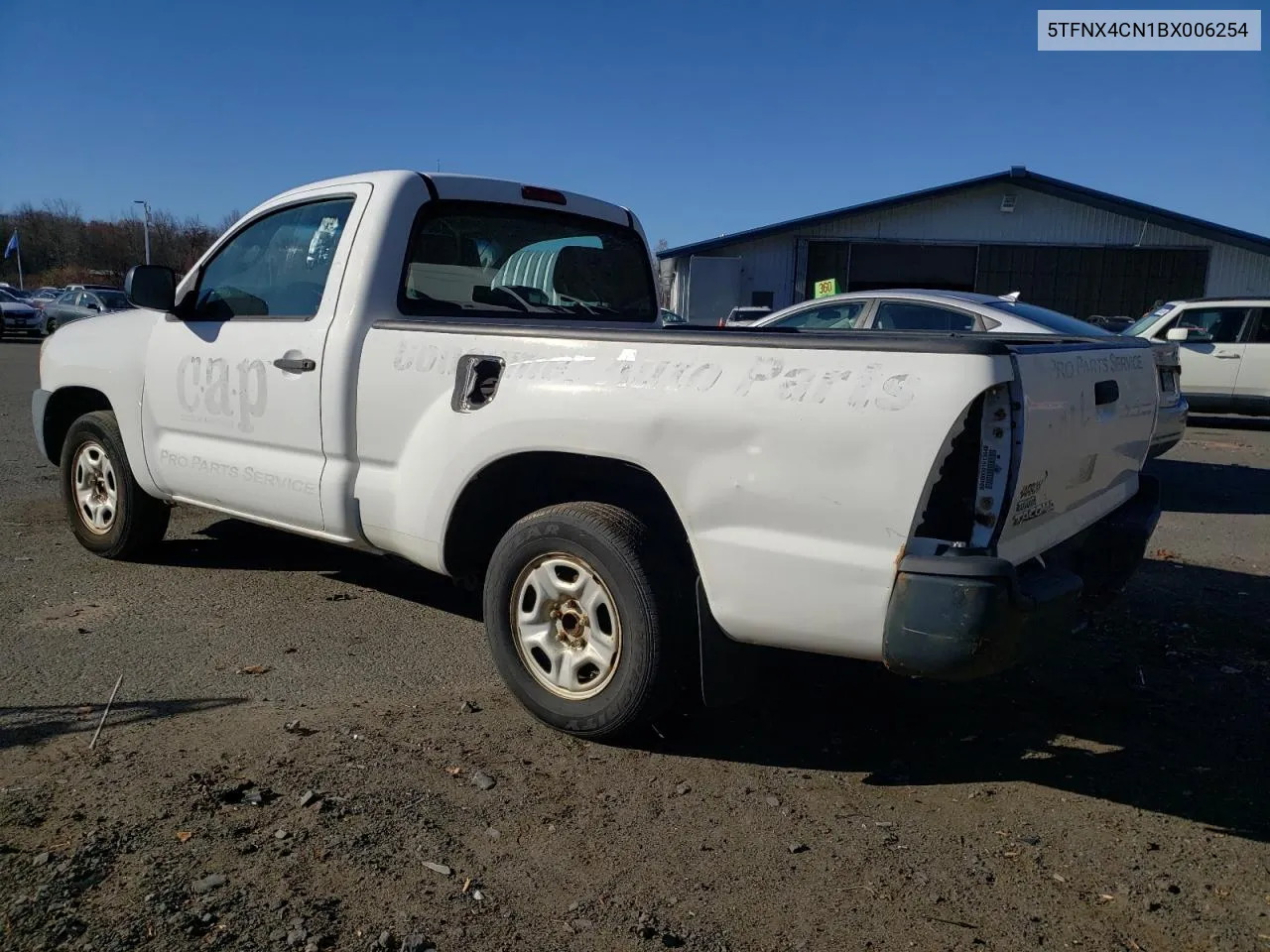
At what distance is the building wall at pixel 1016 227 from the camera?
25328 millimetres

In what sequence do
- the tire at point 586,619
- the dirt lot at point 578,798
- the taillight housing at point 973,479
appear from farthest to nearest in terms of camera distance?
the tire at point 586,619 < the taillight housing at point 973,479 < the dirt lot at point 578,798

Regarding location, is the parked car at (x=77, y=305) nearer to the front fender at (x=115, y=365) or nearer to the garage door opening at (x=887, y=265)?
the garage door opening at (x=887, y=265)

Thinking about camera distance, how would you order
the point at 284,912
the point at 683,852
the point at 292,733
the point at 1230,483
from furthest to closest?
1. the point at 1230,483
2. the point at 292,733
3. the point at 683,852
4. the point at 284,912

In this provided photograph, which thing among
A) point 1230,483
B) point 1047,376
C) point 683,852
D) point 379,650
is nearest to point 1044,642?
point 1047,376

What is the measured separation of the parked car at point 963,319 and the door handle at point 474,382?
13.7 ft

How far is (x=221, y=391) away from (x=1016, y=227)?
24916 millimetres

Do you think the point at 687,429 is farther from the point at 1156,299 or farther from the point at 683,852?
the point at 1156,299

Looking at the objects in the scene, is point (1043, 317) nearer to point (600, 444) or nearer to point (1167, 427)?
point (1167, 427)

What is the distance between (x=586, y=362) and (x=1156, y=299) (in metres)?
27.3

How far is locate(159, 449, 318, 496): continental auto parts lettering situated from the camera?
14.2 feet

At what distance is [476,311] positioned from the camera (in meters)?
4.61

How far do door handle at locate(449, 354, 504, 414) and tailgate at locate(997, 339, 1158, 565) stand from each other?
1.77 m

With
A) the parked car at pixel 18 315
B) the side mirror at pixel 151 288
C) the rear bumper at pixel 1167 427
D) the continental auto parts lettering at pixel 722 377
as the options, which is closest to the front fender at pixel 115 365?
the side mirror at pixel 151 288

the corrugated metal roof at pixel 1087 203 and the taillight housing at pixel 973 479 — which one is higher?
the corrugated metal roof at pixel 1087 203
